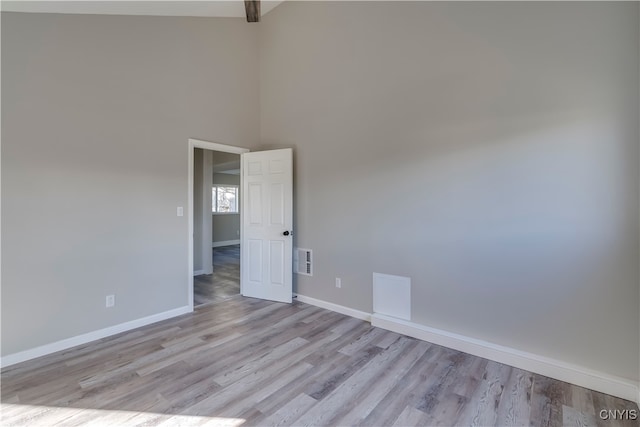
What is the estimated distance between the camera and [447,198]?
2.80 meters

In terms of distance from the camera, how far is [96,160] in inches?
112

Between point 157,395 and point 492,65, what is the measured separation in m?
3.75

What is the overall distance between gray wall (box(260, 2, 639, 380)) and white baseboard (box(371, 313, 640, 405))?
0.06 metres

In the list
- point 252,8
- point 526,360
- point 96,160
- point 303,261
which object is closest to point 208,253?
point 303,261

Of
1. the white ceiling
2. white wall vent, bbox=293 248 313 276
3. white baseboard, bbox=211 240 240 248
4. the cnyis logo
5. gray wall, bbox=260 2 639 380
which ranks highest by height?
the white ceiling

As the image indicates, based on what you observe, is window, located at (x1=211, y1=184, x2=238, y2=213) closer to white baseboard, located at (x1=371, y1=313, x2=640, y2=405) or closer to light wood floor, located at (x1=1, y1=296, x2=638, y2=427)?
light wood floor, located at (x1=1, y1=296, x2=638, y2=427)

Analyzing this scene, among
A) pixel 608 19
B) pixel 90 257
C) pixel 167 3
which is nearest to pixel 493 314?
pixel 608 19

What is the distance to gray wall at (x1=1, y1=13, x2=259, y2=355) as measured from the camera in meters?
2.44

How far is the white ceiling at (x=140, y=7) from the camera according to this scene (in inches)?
95.1

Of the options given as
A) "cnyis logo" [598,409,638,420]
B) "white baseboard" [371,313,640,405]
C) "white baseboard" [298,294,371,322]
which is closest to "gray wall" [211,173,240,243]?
"white baseboard" [298,294,371,322]

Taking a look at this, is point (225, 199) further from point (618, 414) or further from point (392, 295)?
point (618, 414)

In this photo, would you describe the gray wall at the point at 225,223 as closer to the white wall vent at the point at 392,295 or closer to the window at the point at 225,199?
the window at the point at 225,199

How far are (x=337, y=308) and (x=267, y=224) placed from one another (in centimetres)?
149

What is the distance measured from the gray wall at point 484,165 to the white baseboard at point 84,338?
1.81 meters
